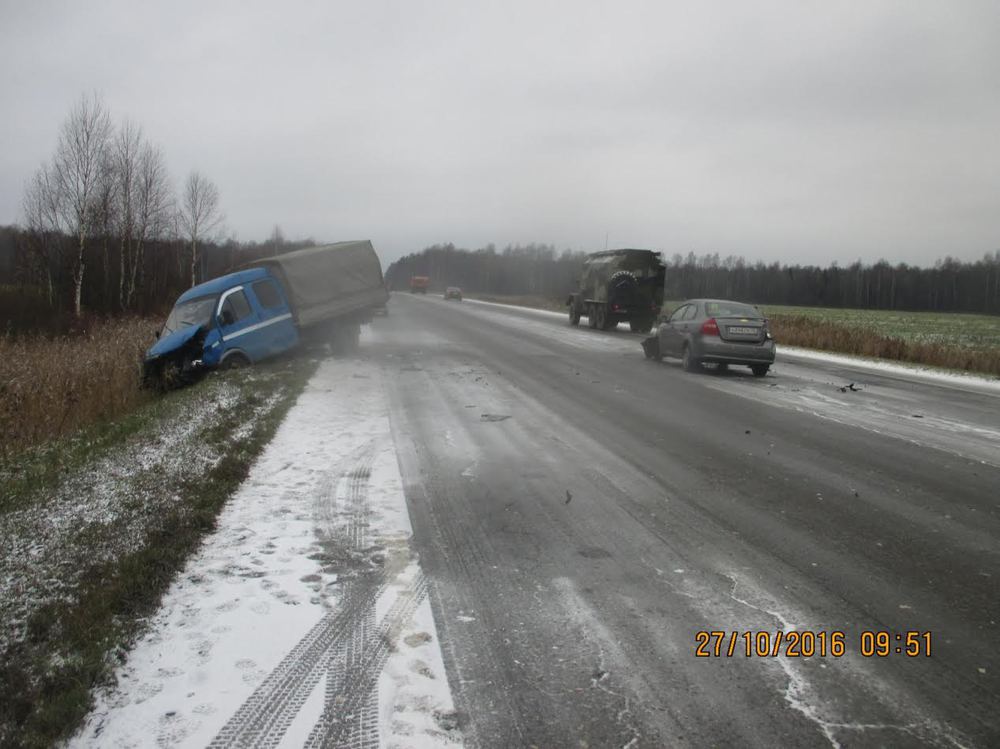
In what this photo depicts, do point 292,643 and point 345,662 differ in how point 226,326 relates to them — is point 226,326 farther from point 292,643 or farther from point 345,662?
point 345,662

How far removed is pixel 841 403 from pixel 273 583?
32.3 feet

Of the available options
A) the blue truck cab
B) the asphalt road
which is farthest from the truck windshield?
the asphalt road

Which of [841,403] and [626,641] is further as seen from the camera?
[841,403]

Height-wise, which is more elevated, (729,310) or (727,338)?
(729,310)

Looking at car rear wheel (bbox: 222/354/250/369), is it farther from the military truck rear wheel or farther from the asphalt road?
the military truck rear wheel

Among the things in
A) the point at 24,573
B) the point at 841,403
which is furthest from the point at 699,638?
the point at 841,403

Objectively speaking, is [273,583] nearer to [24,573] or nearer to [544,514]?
[24,573]

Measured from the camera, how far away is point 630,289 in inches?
1070

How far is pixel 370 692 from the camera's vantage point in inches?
119

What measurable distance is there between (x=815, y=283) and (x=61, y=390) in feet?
419

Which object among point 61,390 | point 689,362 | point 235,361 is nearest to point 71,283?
point 235,361

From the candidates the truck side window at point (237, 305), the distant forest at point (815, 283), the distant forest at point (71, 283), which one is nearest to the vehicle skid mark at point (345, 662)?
the truck side window at point (237, 305)

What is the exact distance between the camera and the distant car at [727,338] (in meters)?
14.1

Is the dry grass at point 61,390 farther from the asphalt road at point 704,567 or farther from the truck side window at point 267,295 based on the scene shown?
the asphalt road at point 704,567
